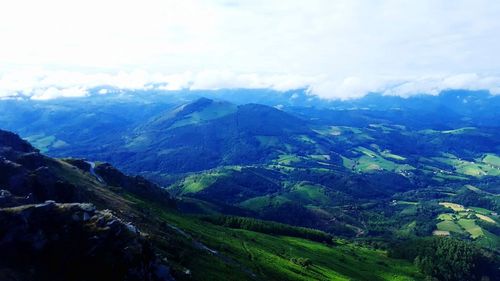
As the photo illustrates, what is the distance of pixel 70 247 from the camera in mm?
72875

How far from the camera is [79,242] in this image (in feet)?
243

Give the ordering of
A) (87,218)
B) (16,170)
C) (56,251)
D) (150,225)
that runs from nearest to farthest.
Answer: (56,251) < (87,218) < (16,170) < (150,225)

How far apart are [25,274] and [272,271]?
88680 millimetres

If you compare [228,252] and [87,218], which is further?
[228,252]

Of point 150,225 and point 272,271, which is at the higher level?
point 150,225

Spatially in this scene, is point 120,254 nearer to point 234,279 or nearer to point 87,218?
point 87,218

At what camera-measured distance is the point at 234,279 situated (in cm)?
10656

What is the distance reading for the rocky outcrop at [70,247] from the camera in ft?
228

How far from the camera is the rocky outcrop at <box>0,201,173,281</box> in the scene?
69.6 metres

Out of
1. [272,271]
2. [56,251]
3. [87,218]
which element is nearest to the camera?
[56,251]

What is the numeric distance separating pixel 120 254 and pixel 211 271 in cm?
3551

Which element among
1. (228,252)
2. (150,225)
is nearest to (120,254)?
(150,225)

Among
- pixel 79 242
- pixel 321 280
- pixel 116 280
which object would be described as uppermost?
pixel 79 242

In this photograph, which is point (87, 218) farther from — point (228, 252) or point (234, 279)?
point (228, 252)
